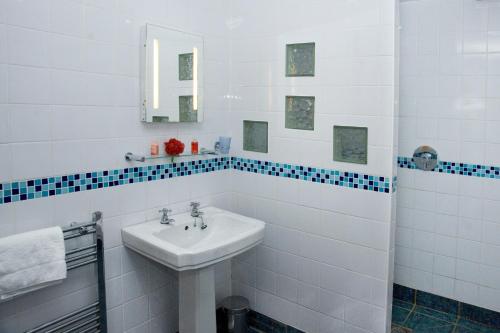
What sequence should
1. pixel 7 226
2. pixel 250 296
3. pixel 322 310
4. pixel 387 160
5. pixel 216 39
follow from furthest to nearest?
pixel 250 296 → pixel 216 39 → pixel 322 310 → pixel 387 160 → pixel 7 226

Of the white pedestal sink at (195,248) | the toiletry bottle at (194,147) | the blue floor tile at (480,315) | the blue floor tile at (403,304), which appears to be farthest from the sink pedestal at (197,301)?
the blue floor tile at (480,315)

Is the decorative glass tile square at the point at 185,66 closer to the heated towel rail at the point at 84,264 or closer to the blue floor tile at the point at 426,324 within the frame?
the heated towel rail at the point at 84,264

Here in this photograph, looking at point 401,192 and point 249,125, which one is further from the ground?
point 249,125

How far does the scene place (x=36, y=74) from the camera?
160cm

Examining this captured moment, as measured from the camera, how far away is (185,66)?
2180 millimetres

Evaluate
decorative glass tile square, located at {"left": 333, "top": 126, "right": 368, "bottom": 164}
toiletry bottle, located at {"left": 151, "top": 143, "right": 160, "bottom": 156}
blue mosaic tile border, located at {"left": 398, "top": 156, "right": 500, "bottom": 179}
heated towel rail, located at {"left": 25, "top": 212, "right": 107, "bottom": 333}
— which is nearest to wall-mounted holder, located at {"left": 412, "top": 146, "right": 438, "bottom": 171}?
blue mosaic tile border, located at {"left": 398, "top": 156, "right": 500, "bottom": 179}

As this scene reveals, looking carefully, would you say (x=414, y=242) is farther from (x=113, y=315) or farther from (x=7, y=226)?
(x=7, y=226)

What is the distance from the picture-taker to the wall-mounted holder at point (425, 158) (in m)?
2.61

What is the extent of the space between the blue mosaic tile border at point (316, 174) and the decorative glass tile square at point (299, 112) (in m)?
0.23

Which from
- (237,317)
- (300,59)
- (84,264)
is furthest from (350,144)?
(84,264)

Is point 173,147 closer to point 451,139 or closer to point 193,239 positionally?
point 193,239

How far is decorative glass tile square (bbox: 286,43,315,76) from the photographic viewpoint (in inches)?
84.1

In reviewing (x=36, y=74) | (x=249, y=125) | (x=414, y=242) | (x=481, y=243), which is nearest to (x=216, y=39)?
(x=249, y=125)

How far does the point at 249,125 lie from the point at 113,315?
1288mm
